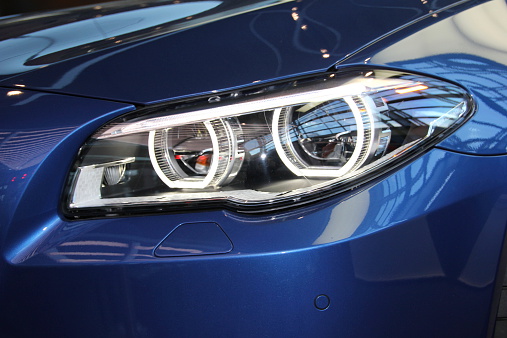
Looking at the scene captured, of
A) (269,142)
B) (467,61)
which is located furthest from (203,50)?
(467,61)

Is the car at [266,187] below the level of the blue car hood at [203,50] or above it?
below

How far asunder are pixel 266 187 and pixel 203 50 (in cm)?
29

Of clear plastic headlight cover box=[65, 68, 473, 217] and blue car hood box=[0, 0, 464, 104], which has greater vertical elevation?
blue car hood box=[0, 0, 464, 104]

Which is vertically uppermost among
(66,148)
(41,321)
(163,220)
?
(66,148)

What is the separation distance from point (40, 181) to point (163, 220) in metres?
0.22

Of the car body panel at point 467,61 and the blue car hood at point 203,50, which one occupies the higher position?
the blue car hood at point 203,50

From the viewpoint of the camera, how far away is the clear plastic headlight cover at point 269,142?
992mm

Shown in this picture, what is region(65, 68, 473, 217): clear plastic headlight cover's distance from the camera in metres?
0.99

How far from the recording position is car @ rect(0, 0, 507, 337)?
0.93 m

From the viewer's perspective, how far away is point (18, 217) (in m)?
0.99

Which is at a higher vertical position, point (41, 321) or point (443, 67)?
point (443, 67)

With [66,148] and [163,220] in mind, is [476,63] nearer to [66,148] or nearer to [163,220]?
[163,220]

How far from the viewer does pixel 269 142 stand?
1.02m

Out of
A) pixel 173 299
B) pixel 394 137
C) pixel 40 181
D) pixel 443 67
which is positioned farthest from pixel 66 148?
pixel 443 67
